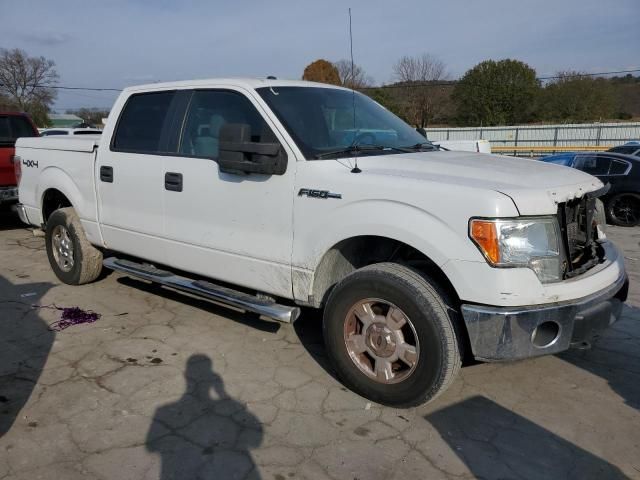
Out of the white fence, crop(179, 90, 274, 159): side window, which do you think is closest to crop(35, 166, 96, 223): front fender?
crop(179, 90, 274, 159): side window

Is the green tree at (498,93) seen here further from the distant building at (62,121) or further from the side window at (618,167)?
the distant building at (62,121)

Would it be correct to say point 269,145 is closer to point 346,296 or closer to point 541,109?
point 346,296

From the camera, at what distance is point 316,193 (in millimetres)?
3361

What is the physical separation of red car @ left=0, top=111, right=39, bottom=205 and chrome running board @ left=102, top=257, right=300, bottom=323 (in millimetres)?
4278

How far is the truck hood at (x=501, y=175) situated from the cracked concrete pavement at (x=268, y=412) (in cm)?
130

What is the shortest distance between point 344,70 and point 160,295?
9.35 ft

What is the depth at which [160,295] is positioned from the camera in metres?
5.43

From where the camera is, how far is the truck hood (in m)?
2.83

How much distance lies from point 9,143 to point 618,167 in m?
11.7

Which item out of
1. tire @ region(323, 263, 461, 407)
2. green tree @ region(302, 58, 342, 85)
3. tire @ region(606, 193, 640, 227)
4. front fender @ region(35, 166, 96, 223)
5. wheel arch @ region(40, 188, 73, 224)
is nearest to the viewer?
tire @ region(323, 263, 461, 407)

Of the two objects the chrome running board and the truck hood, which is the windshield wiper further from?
the chrome running board

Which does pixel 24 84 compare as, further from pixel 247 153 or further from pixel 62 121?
pixel 247 153

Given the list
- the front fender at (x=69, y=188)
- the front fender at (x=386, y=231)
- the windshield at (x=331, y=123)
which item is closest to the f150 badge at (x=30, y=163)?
the front fender at (x=69, y=188)

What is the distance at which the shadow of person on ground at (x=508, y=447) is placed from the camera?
2.71 meters
